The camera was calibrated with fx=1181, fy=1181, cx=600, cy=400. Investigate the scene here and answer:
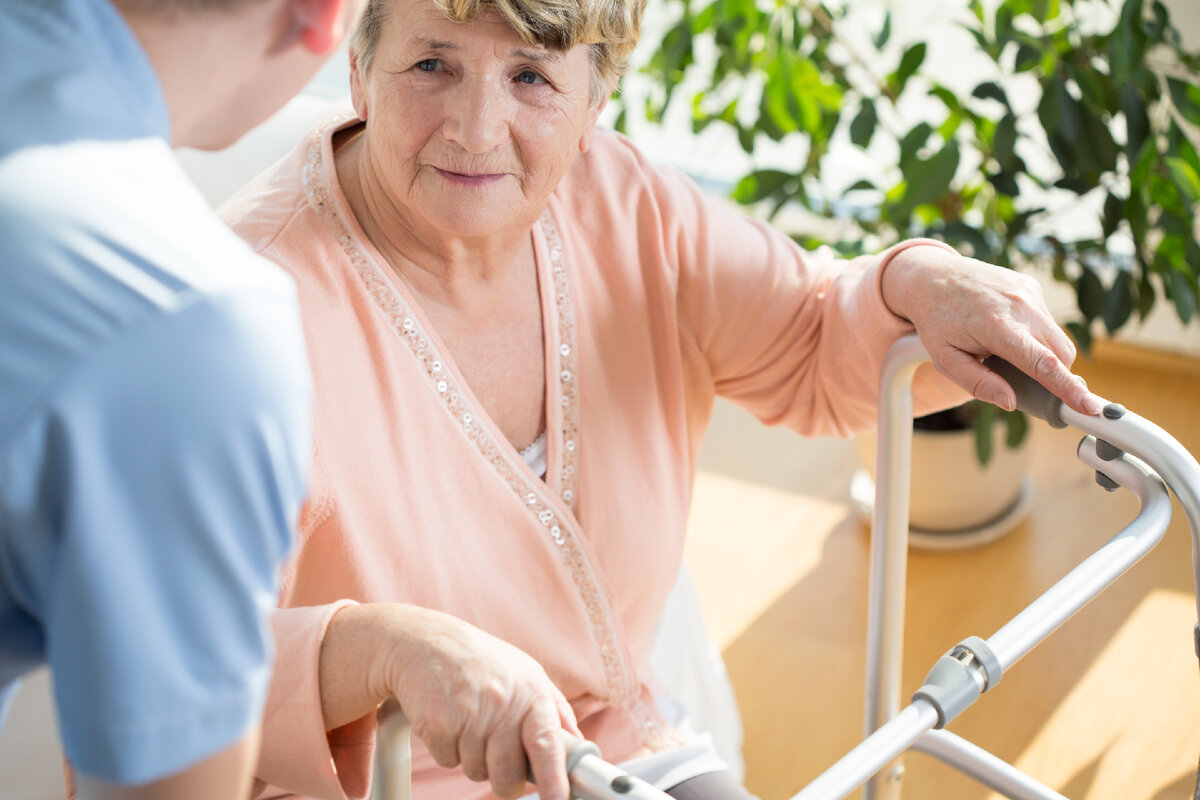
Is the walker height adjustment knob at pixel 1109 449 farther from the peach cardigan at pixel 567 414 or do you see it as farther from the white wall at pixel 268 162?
the white wall at pixel 268 162

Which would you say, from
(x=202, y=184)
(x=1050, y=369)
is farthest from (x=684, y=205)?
(x=202, y=184)

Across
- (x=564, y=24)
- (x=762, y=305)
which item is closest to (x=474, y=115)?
(x=564, y=24)

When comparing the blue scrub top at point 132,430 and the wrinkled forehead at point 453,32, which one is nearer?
the blue scrub top at point 132,430

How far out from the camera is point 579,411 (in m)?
1.24

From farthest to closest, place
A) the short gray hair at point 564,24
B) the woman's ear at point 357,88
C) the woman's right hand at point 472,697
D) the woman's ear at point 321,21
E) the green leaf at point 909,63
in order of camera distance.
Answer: the green leaf at point 909,63, the woman's ear at point 357,88, the short gray hair at point 564,24, the woman's right hand at point 472,697, the woman's ear at point 321,21

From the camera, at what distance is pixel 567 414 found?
123 cm

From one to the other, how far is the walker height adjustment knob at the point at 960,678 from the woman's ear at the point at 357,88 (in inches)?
29.0

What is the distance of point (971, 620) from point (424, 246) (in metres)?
1.40

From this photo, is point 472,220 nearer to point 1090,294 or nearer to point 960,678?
point 960,678

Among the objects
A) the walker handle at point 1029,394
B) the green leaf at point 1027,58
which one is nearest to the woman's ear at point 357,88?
the walker handle at point 1029,394

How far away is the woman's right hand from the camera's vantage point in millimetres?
792

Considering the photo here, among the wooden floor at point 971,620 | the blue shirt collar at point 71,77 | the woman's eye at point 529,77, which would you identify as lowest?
the wooden floor at point 971,620

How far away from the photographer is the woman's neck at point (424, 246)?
1.15 meters

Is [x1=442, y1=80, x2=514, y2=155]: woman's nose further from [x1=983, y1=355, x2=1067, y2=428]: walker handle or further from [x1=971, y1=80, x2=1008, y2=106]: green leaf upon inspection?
[x1=971, y1=80, x2=1008, y2=106]: green leaf
